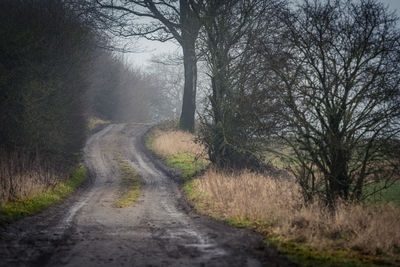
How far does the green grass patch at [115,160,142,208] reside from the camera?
1135 centimetres

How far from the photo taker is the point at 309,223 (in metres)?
6.90

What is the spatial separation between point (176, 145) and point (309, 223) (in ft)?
49.7

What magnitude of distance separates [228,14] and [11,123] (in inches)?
340

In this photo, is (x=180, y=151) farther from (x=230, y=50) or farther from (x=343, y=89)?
(x=343, y=89)

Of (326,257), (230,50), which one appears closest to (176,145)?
(230,50)

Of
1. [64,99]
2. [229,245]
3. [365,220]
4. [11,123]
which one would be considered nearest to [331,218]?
[365,220]

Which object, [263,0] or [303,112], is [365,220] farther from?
[263,0]

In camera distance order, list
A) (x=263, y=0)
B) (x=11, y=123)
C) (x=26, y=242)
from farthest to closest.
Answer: (x=263, y=0), (x=11, y=123), (x=26, y=242)

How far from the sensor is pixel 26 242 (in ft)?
20.6

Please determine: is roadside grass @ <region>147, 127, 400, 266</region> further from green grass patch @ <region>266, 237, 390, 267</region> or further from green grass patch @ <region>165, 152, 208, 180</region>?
green grass patch @ <region>165, 152, 208, 180</region>

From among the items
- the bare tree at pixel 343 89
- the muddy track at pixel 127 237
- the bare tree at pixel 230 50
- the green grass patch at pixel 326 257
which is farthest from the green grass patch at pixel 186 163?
the green grass patch at pixel 326 257

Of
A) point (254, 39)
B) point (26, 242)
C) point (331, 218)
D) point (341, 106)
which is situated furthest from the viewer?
point (254, 39)

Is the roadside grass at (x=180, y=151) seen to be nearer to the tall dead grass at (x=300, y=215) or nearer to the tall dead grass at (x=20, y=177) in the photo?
the tall dead grass at (x=300, y=215)

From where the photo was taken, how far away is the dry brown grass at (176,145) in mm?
20688
